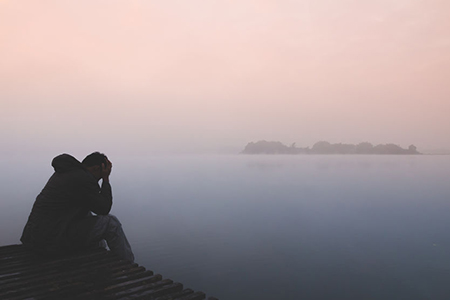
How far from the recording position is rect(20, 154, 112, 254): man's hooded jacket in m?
5.58

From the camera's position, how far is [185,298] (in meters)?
4.40

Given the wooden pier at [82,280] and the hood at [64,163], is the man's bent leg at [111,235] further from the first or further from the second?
the hood at [64,163]

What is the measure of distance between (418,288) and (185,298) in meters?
11.7

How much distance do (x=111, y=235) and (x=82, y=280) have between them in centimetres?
136

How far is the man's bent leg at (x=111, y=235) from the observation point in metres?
6.03

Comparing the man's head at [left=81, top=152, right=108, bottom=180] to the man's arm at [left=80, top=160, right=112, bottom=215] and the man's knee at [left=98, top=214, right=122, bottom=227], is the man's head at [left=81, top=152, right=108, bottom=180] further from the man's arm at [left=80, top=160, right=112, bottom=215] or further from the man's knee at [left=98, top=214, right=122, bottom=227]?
the man's knee at [left=98, top=214, right=122, bottom=227]

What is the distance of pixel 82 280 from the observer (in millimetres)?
4902

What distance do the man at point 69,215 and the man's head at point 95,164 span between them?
0.10 metres

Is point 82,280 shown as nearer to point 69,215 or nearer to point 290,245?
point 69,215

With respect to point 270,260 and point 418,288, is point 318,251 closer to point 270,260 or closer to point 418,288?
point 270,260

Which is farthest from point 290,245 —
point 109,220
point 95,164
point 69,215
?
point 69,215

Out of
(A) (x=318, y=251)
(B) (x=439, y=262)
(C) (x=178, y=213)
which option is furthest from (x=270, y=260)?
(C) (x=178, y=213)

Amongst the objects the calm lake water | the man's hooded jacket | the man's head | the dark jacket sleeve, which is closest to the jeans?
the man's hooded jacket

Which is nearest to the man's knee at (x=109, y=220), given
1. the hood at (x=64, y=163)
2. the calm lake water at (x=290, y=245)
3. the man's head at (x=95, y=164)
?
the man's head at (x=95, y=164)
